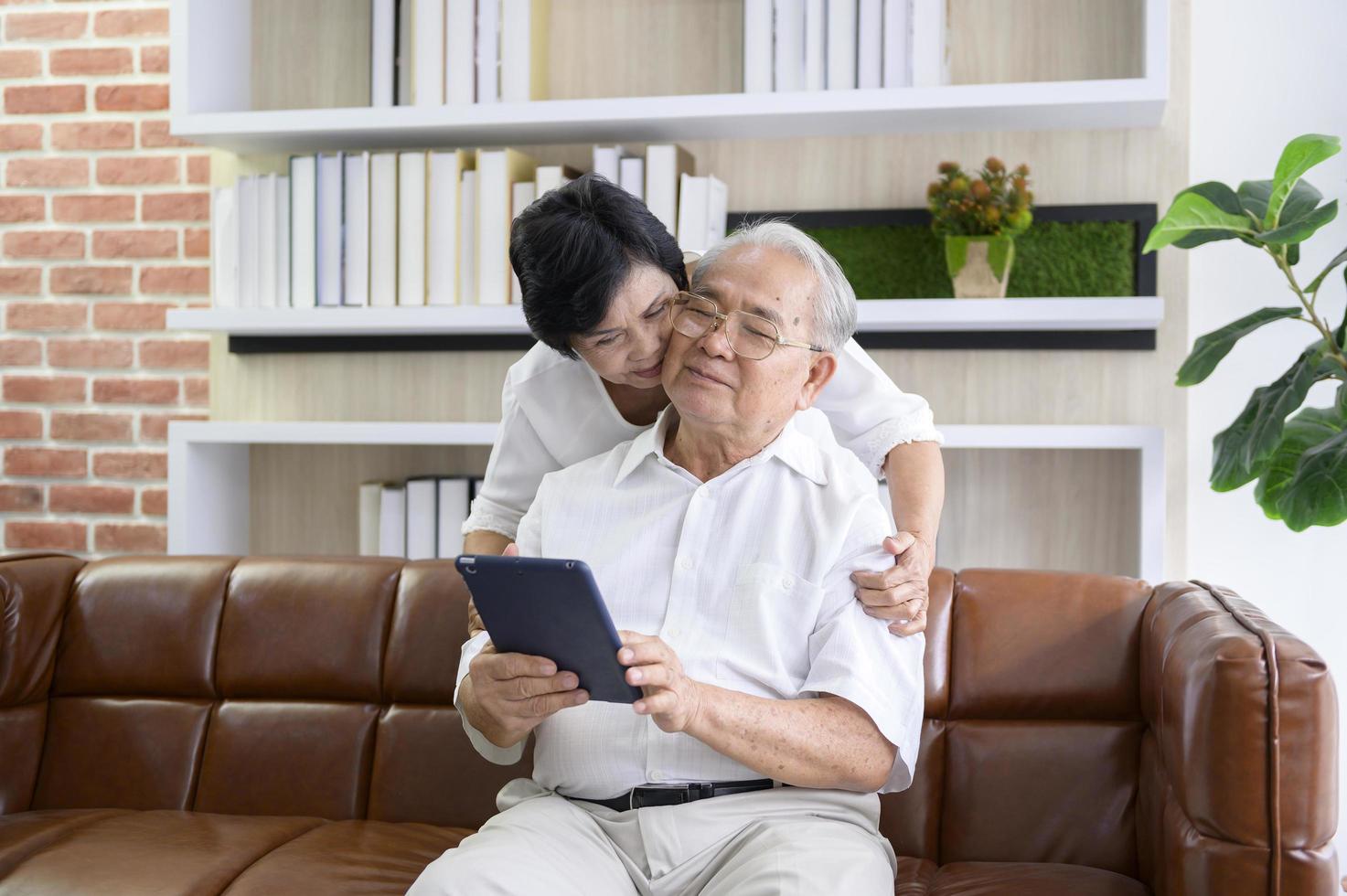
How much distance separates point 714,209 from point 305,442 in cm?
111

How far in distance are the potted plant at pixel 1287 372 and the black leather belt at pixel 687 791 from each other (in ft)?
3.68

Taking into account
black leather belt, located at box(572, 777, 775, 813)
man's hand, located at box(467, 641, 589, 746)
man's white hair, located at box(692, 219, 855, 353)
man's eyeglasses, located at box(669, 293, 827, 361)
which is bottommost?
black leather belt, located at box(572, 777, 775, 813)

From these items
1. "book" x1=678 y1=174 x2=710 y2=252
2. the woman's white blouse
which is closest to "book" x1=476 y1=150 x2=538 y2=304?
"book" x1=678 y1=174 x2=710 y2=252

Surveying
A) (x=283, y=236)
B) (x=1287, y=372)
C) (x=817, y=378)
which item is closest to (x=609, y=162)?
(x=283, y=236)

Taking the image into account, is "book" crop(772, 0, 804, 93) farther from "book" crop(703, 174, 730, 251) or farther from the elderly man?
the elderly man

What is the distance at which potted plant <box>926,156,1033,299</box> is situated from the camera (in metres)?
2.54

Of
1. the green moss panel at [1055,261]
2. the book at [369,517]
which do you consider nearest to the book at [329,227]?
the book at [369,517]

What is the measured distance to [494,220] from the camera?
271 centimetres

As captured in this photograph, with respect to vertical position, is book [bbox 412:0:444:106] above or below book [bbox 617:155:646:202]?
above

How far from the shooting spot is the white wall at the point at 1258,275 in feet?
8.84

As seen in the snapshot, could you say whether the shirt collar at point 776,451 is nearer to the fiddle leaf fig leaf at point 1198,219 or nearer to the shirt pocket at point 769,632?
the shirt pocket at point 769,632

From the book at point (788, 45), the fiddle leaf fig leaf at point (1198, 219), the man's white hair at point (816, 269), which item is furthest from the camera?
the book at point (788, 45)

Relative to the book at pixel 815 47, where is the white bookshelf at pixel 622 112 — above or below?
below

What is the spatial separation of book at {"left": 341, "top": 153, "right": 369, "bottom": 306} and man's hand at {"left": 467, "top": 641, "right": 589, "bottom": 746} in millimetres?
1497
